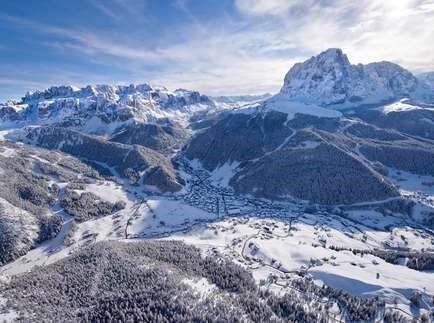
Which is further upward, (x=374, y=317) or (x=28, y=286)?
(x=28, y=286)

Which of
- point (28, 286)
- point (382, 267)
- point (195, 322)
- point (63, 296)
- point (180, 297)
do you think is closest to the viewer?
point (195, 322)

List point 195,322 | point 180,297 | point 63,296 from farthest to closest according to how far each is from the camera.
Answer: point 63,296, point 180,297, point 195,322

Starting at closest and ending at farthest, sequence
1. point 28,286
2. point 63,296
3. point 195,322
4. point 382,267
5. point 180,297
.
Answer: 1. point 195,322
2. point 180,297
3. point 63,296
4. point 28,286
5. point 382,267

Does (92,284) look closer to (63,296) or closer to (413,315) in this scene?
(63,296)

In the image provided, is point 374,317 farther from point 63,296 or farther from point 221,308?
point 63,296

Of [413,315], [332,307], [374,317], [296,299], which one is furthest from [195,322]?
[413,315]

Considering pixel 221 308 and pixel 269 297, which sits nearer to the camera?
pixel 221 308

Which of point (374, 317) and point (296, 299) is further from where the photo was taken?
point (296, 299)

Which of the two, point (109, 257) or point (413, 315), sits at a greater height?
point (109, 257)

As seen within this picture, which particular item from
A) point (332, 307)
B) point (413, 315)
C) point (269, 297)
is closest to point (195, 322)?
point (269, 297)
